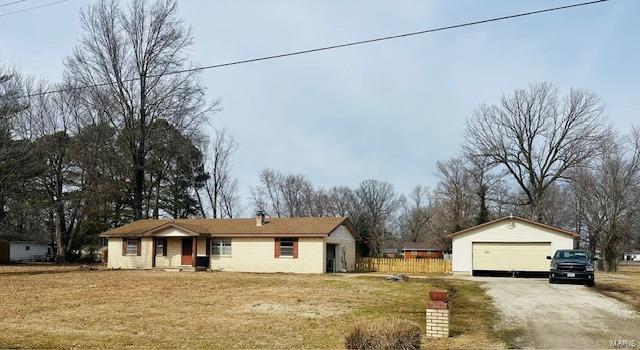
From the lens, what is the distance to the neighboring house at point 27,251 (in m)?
54.5

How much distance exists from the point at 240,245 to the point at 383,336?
101 feet

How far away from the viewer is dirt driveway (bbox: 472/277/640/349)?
33.6 feet

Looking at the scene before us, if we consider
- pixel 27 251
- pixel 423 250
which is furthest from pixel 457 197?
pixel 27 251

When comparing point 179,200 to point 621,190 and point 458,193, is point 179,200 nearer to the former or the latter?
point 458,193

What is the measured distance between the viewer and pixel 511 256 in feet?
115

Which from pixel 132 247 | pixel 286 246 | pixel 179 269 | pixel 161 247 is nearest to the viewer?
pixel 286 246

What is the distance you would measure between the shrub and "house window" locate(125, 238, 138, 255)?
115 ft

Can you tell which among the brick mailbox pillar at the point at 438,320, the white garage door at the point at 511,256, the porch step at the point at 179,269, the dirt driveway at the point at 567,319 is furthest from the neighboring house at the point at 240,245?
the brick mailbox pillar at the point at 438,320

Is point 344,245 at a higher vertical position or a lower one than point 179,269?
higher

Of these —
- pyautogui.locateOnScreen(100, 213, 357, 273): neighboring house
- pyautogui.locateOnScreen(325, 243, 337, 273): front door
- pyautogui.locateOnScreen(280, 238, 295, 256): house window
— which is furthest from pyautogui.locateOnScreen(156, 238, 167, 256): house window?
pyautogui.locateOnScreen(325, 243, 337, 273): front door

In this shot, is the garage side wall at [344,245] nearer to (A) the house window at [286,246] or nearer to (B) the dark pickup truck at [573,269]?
Result: (A) the house window at [286,246]

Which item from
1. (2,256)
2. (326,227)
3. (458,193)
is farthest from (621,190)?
(2,256)

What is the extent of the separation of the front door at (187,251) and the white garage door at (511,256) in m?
19.3

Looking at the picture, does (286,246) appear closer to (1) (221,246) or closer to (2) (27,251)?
(1) (221,246)
